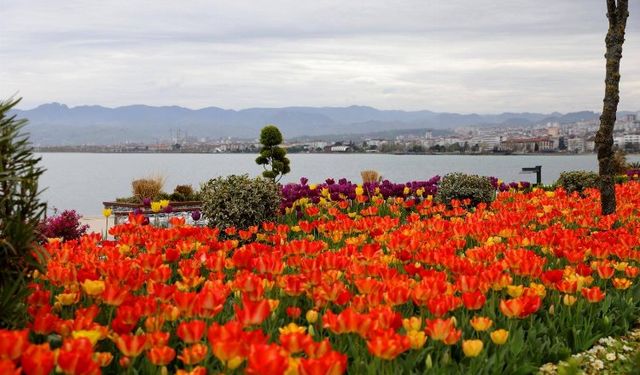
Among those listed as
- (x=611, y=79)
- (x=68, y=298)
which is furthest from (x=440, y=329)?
(x=611, y=79)

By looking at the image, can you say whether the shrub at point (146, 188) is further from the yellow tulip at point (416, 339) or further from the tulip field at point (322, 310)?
the yellow tulip at point (416, 339)

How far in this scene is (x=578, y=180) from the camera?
22.4 metres

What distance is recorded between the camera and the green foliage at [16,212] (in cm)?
429

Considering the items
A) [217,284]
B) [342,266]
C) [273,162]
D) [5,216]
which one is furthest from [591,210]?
[273,162]

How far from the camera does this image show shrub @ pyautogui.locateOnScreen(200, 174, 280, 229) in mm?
12641

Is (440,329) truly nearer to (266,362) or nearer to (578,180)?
(266,362)

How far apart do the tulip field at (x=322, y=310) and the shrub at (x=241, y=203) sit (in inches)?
159

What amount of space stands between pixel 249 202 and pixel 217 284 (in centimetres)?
738

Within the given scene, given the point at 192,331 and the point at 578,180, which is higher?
the point at 192,331

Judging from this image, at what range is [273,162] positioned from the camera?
27.6 m

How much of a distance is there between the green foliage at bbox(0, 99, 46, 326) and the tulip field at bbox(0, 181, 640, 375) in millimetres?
232

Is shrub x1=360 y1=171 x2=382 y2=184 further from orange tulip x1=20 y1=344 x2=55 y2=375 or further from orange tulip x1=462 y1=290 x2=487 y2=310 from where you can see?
orange tulip x1=20 y1=344 x2=55 y2=375

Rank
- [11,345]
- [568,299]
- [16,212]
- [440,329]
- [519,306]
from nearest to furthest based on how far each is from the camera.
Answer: [11,345], [440,329], [16,212], [519,306], [568,299]

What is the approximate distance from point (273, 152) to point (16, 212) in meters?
23.3
